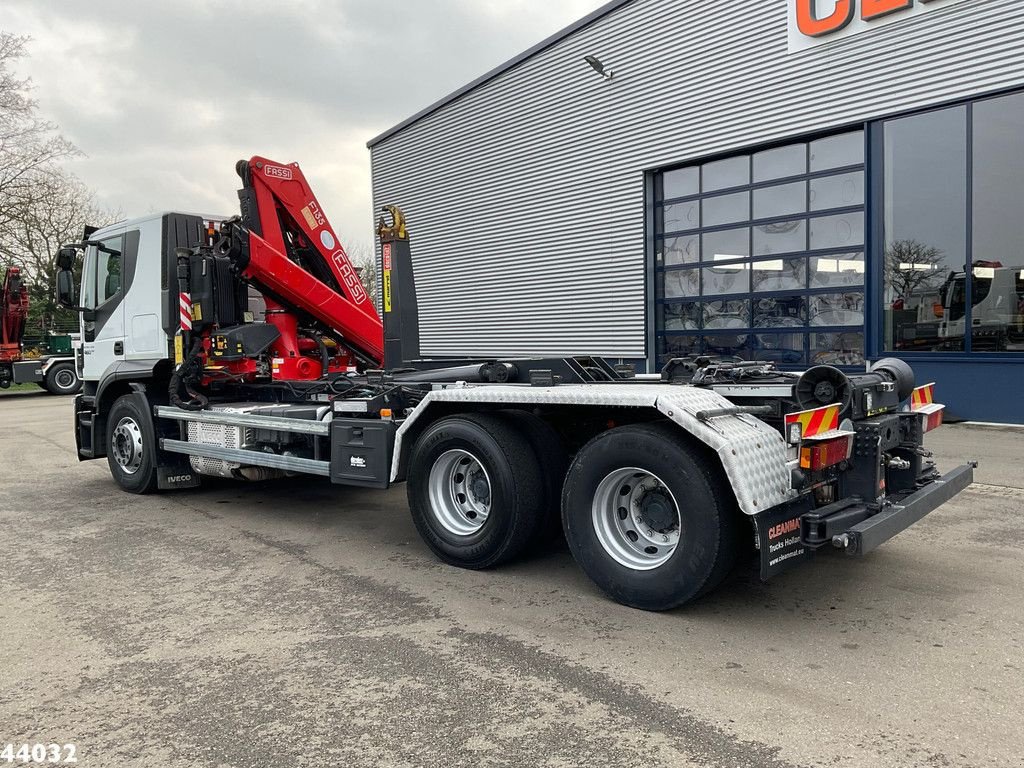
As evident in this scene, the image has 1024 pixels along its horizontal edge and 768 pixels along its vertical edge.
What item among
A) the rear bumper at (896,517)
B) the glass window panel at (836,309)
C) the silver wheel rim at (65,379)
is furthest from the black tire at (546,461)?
the silver wheel rim at (65,379)

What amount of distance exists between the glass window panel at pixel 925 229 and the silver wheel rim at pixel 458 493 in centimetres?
919

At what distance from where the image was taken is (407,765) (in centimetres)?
283

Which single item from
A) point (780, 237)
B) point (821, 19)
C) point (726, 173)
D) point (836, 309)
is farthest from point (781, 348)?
point (821, 19)

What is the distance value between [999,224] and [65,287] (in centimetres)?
1176

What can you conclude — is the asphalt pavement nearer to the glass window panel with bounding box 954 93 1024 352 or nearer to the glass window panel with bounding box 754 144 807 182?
the glass window panel with bounding box 954 93 1024 352

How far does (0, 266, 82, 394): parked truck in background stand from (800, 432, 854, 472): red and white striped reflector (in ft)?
77.3

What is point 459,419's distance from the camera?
5184 mm

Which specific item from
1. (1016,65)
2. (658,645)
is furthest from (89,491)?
(1016,65)

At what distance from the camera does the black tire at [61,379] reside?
80.0ft

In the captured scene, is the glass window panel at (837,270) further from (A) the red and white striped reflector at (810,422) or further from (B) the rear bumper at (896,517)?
(A) the red and white striped reflector at (810,422)

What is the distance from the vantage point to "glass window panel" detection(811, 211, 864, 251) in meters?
12.3

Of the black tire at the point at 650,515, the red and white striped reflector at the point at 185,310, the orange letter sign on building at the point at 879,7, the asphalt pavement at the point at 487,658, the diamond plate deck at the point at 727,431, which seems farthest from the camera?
the orange letter sign on building at the point at 879,7

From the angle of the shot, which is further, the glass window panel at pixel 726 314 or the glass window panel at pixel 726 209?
the glass window panel at pixel 726 314

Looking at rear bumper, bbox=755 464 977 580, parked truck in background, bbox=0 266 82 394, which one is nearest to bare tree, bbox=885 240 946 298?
rear bumper, bbox=755 464 977 580
